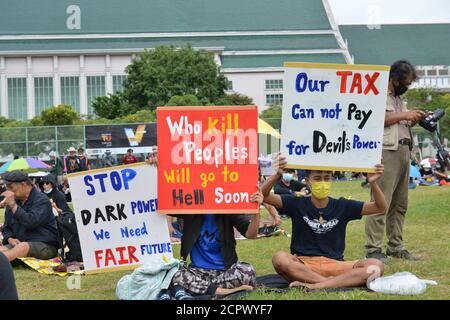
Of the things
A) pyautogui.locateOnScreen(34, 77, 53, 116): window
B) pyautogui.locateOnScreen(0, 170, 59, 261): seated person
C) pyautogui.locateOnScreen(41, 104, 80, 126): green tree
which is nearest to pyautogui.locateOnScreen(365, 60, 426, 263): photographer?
pyautogui.locateOnScreen(0, 170, 59, 261): seated person

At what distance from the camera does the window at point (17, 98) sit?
92625mm

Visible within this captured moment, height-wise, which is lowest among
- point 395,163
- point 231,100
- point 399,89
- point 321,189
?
point 321,189

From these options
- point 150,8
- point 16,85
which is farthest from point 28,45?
A: point 150,8

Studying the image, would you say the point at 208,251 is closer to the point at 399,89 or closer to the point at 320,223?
the point at 320,223

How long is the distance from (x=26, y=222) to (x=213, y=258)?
3.14 m

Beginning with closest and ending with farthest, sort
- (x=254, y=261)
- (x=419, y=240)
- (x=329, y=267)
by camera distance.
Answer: (x=329, y=267)
(x=254, y=261)
(x=419, y=240)

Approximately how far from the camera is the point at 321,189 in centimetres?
688

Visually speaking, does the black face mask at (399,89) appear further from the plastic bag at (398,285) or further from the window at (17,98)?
the window at (17,98)

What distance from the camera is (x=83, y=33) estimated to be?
9444cm

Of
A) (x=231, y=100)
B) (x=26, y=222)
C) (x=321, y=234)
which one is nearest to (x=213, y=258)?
(x=321, y=234)

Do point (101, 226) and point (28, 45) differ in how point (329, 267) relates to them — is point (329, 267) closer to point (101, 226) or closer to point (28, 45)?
point (101, 226)

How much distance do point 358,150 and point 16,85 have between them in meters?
89.4

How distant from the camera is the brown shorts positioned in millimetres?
6816

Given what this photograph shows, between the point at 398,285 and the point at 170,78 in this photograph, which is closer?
the point at 398,285
